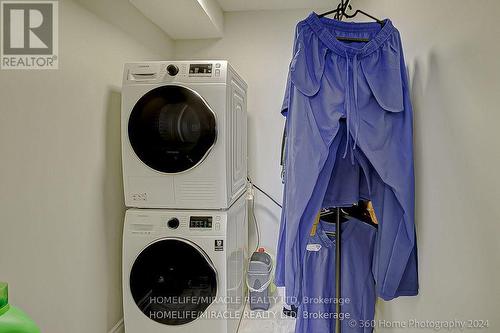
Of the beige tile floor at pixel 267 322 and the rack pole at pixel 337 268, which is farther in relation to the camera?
the beige tile floor at pixel 267 322

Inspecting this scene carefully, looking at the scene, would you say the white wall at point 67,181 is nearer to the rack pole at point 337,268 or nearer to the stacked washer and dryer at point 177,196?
the stacked washer and dryer at point 177,196

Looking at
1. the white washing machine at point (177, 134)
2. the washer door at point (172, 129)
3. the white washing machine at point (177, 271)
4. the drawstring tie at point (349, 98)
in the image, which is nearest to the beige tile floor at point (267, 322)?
the white washing machine at point (177, 271)

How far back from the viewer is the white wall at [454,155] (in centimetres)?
80

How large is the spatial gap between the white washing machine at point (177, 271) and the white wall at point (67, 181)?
183 millimetres

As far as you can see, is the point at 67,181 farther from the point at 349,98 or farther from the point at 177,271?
the point at 349,98

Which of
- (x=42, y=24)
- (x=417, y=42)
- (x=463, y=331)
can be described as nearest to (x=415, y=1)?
(x=417, y=42)

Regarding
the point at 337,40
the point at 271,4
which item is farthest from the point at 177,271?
the point at 271,4

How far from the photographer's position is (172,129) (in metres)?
1.70

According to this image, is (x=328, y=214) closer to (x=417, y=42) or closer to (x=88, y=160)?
(x=417, y=42)

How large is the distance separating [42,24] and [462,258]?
1.95 m

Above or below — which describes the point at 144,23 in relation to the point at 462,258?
above

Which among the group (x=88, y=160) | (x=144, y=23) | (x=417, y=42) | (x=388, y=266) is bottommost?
(x=388, y=266)

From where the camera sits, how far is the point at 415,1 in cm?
125

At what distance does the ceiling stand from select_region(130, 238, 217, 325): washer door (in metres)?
2.05
